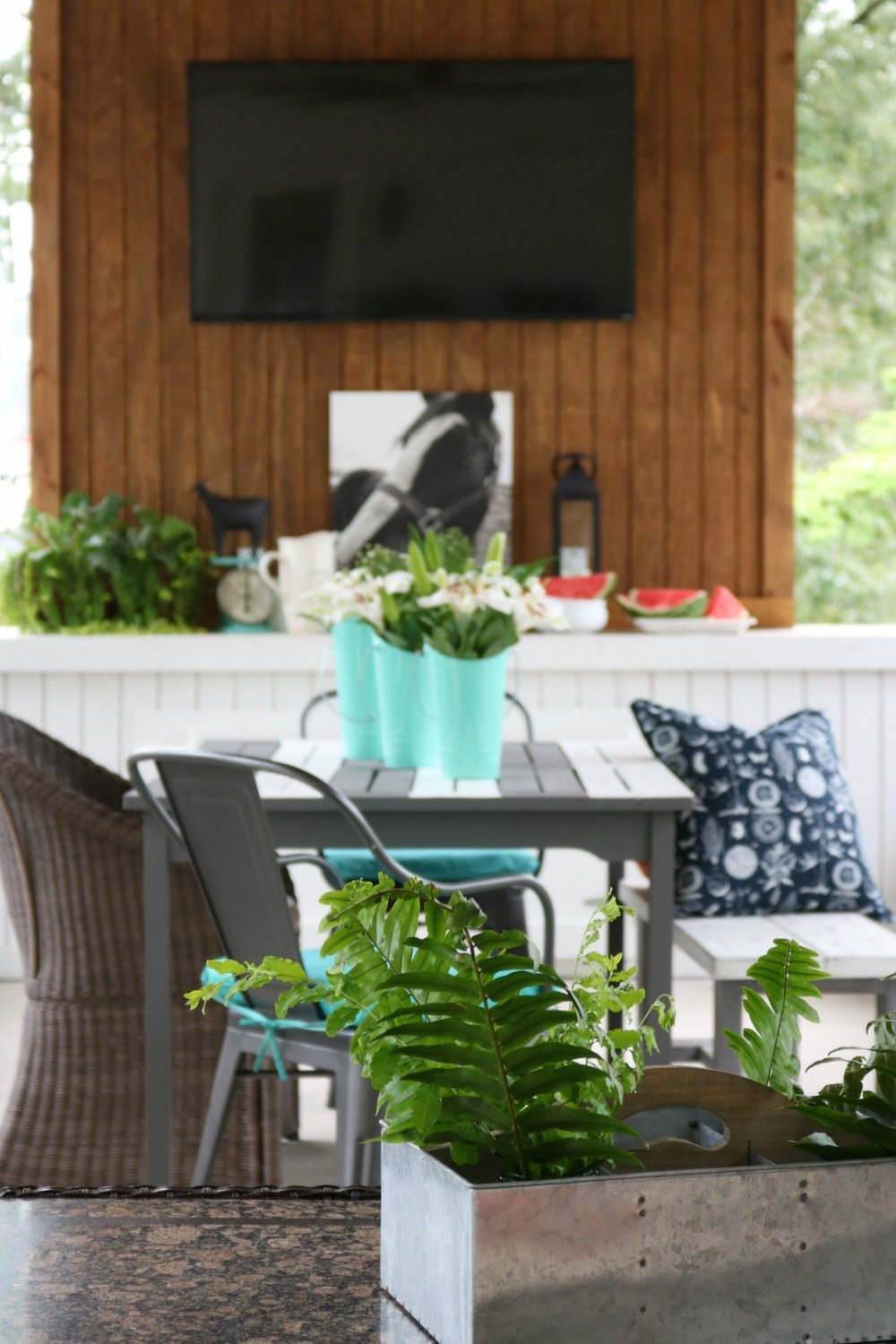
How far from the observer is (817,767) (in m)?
3.27

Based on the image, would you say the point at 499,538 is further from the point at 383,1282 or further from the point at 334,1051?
the point at 383,1282

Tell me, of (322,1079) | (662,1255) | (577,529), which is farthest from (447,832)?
(577,529)

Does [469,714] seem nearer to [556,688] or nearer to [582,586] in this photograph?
[556,688]

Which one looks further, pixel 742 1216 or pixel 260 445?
pixel 260 445

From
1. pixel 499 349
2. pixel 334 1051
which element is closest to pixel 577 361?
pixel 499 349

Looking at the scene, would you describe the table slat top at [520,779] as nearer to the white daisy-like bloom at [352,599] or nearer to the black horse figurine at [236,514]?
the white daisy-like bloom at [352,599]

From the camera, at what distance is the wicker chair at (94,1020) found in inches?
109

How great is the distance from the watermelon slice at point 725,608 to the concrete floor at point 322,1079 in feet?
3.45

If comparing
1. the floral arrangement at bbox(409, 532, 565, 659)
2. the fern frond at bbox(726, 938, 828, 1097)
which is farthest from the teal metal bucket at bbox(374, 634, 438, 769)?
the fern frond at bbox(726, 938, 828, 1097)

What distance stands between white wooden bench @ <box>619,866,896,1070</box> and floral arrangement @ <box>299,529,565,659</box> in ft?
1.81

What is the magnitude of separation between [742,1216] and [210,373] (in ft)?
15.3

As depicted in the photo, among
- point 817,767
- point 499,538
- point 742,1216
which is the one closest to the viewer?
point 742,1216

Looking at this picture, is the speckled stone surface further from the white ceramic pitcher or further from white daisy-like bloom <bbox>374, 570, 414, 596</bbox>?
the white ceramic pitcher

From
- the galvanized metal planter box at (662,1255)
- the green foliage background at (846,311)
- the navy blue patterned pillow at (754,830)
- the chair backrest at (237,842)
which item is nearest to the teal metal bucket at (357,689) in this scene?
the navy blue patterned pillow at (754,830)
